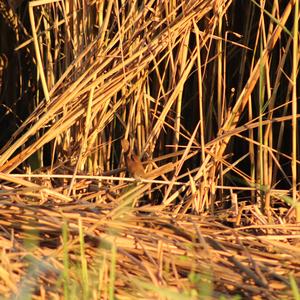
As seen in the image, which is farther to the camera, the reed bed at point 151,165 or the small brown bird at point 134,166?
the small brown bird at point 134,166

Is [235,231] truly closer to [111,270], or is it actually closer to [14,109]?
[111,270]

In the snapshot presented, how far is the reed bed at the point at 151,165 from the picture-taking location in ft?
5.83

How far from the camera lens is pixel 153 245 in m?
1.88

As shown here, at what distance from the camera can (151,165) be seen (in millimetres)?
2568

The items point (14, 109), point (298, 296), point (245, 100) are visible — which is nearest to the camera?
point (298, 296)

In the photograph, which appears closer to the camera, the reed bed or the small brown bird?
the reed bed

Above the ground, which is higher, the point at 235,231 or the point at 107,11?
the point at 107,11

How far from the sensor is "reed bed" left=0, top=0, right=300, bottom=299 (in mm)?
1777

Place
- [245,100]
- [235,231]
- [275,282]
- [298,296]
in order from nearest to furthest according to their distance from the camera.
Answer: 1. [298,296]
2. [275,282]
3. [235,231]
4. [245,100]

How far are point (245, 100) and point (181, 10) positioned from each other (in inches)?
13.5

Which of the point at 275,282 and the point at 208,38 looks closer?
the point at 275,282

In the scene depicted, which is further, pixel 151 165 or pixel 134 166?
pixel 151 165

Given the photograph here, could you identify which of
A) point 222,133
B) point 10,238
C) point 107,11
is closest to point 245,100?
point 222,133

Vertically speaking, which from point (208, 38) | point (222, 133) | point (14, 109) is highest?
point (208, 38)
